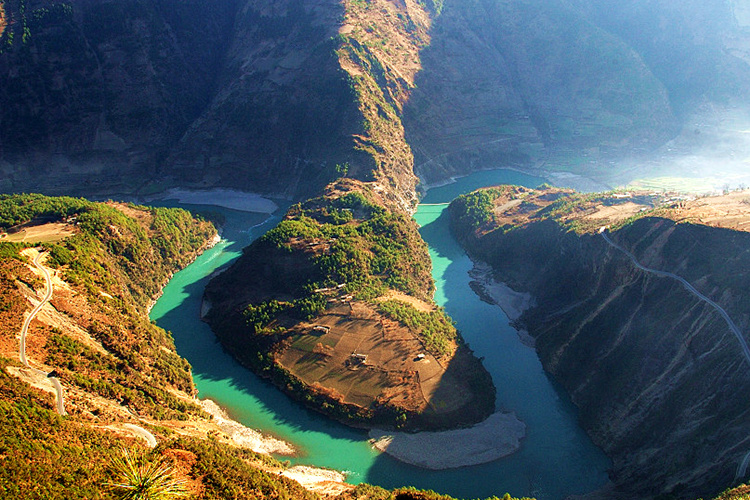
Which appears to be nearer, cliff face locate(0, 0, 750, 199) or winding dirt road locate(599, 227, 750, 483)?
winding dirt road locate(599, 227, 750, 483)

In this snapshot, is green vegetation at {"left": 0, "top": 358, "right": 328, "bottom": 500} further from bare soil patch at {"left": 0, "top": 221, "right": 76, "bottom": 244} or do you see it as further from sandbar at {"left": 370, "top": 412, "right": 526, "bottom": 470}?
bare soil patch at {"left": 0, "top": 221, "right": 76, "bottom": 244}

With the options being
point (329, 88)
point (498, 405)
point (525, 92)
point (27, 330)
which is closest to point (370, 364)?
point (498, 405)

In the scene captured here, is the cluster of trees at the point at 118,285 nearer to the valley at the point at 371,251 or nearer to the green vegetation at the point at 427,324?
the valley at the point at 371,251

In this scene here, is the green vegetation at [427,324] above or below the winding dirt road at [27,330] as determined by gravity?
above

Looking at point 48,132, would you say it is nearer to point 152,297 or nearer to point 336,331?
point 152,297

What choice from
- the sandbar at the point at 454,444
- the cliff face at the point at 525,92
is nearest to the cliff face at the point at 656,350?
the sandbar at the point at 454,444

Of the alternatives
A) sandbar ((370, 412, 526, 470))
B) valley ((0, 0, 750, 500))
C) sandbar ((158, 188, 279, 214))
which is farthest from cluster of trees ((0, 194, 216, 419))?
sandbar ((370, 412, 526, 470))
